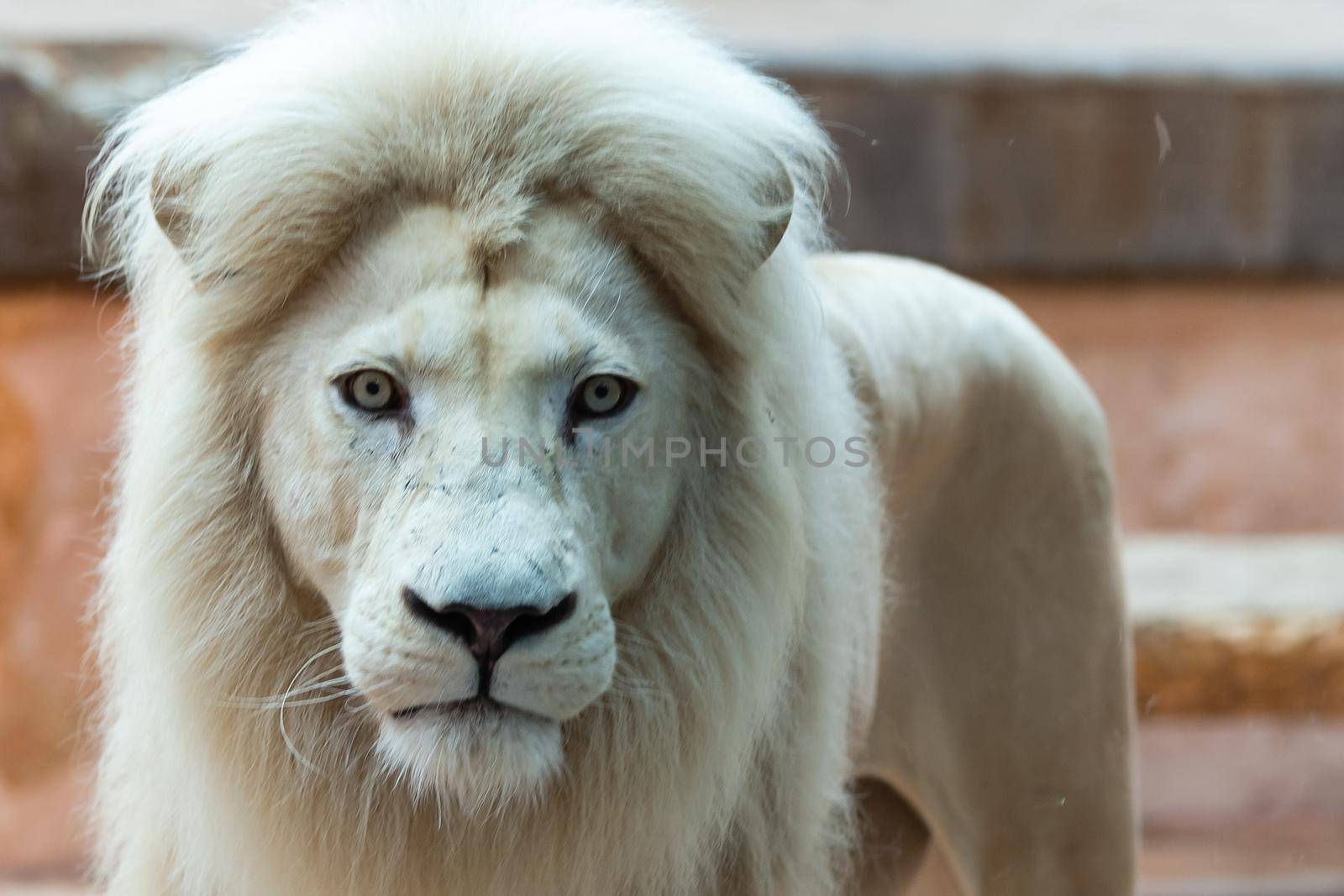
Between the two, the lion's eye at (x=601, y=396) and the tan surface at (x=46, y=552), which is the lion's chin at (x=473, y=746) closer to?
the lion's eye at (x=601, y=396)

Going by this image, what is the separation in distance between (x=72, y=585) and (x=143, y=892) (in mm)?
2922

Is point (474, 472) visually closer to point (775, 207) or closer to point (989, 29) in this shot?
point (775, 207)

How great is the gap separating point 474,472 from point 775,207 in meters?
0.50

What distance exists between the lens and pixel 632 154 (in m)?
1.70

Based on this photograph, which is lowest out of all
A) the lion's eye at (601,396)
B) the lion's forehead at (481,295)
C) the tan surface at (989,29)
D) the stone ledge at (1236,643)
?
the stone ledge at (1236,643)

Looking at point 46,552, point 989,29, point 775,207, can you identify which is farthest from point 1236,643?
point 989,29

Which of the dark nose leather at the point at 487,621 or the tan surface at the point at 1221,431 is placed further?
the tan surface at the point at 1221,431

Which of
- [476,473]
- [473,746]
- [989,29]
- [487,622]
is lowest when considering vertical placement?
[473,746]

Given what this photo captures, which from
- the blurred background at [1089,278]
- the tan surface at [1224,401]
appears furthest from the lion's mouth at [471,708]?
the tan surface at [1224,401]

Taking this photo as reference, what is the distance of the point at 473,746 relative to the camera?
5.03 feet

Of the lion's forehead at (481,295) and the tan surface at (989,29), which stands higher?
the tan surface at (989,29)

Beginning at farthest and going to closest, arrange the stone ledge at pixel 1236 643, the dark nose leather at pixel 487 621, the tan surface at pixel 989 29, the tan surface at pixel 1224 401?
the tan surface at pixel 1224 401 < the tan surface at pixel 989 29 < the stone ledge at pixel 1236 643 < the dark nose leather at pixel 487 621

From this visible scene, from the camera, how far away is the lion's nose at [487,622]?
1447 mm

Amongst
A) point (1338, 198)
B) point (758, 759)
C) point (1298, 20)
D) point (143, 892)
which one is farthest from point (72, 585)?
point (1298, 20)
